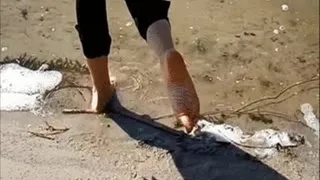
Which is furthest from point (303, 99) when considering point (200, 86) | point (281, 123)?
point (200, 86)

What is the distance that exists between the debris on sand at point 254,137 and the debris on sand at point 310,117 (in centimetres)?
6

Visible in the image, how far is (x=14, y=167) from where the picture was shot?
6.21 ft

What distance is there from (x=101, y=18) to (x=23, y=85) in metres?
0.47

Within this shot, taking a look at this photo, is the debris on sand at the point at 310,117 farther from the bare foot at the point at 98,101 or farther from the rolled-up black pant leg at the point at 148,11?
the rolled-up black pant leg at the point at 148,11

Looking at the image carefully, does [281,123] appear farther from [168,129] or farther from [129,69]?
[129,69]

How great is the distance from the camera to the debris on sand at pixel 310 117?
209cm

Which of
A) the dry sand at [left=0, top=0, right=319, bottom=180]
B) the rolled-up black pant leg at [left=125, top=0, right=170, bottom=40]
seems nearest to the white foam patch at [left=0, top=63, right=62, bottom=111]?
the dry sand at [left=0, top=0, right=319, bottom=180]

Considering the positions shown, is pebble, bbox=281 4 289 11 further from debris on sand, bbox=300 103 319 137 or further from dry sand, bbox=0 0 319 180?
debris on sand, bbox=300 103 319 137

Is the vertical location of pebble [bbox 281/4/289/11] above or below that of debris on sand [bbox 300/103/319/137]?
above

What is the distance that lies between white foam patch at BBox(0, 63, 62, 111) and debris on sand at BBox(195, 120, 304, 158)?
0.44 m

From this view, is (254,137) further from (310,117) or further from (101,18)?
(101,18)

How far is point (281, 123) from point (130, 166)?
1.43ft

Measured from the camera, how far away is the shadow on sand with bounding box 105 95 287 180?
1.90 metres

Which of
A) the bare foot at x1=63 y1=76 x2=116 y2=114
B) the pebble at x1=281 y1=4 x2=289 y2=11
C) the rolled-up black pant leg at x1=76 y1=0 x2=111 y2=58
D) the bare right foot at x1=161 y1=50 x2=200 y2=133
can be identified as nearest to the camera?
the bare right foot at x1=161 y1=50 x2=200 y2=133
